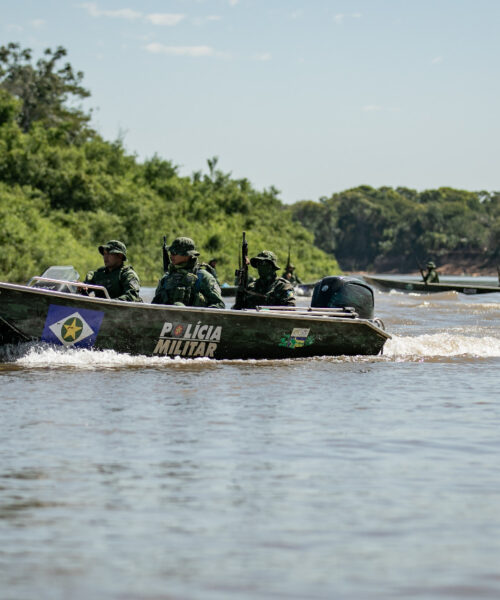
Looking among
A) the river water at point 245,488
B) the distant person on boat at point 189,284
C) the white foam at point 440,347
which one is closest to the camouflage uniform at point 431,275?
the white foam at point 440,347

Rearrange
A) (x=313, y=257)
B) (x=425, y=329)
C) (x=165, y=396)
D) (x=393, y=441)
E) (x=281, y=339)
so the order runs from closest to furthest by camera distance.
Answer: (x=393, y=441), (x=165, y=396), (x=281, y=339), (x=425, y=329), (x=313, y=257)

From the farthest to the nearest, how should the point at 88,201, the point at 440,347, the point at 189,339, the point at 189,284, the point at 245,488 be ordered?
the point at 88,201 → the point at 440,347 → the point at 189,284 → the point at 189,339 → the point at 245,488

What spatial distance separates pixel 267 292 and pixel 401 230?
15264cm

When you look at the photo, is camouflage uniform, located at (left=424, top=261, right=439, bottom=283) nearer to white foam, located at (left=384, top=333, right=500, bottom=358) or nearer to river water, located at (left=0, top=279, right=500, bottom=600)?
white foam, located at (left=384, top=333, right=500, bottom=358)

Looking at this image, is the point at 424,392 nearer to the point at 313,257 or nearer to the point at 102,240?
the point at 102,240

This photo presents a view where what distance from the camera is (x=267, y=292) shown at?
556 inches

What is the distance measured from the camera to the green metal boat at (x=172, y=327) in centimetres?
1199

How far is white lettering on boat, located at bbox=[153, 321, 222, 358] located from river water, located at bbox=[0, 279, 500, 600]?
1232 mm

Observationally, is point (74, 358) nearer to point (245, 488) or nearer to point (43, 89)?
point (245, 488)

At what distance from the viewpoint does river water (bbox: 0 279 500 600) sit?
15.5 feet

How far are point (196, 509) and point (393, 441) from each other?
2.40 m

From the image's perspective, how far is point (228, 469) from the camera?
6.78 metres

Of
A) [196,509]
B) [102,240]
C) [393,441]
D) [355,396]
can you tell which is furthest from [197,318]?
[102,240]

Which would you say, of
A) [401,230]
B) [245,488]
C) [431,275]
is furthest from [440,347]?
[401,230]
